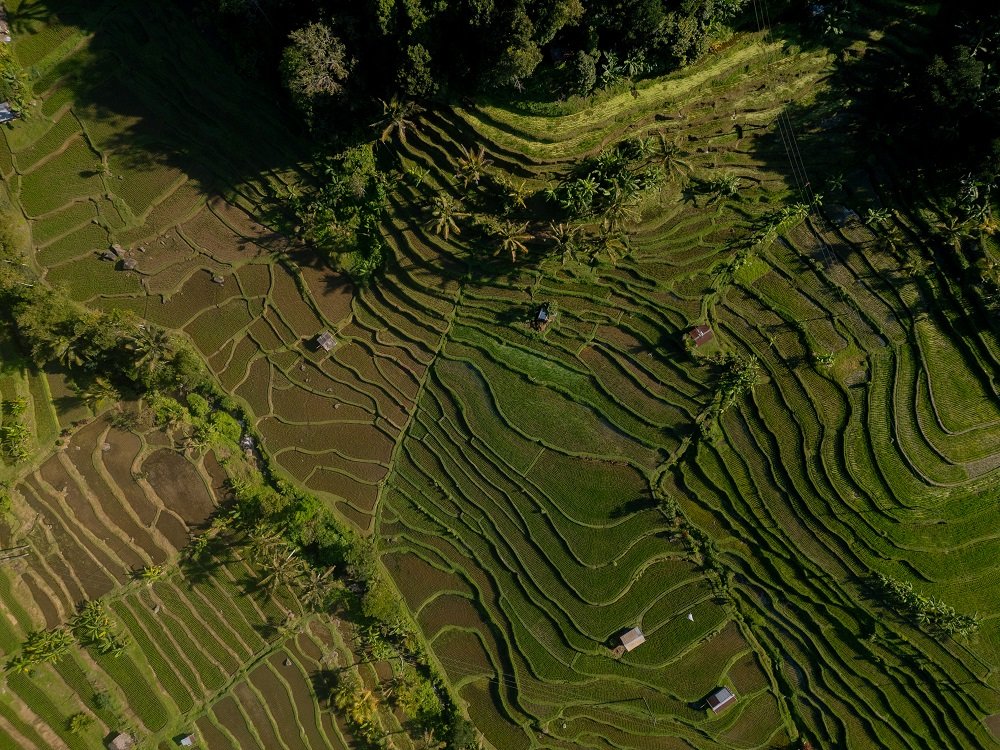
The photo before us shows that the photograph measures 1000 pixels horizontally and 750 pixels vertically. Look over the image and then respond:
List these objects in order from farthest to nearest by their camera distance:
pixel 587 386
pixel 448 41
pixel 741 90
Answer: pixel 587 386 → pixel 741 90 → pixel 448 41

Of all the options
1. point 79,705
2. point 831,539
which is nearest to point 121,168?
point 79,705

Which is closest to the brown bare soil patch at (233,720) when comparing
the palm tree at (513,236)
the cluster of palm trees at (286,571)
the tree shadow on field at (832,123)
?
the cluster of palm trees at (286,571)

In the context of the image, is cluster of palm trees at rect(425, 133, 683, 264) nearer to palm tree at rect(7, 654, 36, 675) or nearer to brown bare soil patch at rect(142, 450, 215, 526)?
brown bare soil patch at rect(142, 450, 215, 526)

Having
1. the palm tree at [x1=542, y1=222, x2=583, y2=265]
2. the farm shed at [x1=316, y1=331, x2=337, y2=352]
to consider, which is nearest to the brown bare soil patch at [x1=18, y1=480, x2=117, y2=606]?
the farm shed at [x1=316, y1=331, x2=337, y2=352]

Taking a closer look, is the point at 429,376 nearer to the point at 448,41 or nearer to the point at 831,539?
the point at 448,41

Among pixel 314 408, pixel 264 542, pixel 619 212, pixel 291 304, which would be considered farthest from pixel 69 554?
pixel 619 212
